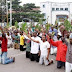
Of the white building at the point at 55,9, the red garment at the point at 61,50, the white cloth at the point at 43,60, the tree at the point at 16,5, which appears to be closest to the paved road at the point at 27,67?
the white cloth at the point at 43,60

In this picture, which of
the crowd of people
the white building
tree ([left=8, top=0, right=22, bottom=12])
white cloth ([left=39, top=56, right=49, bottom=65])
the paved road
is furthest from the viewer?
the white building

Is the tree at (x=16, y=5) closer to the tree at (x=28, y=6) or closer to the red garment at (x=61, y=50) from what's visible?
the tree at (x=28, y=6)

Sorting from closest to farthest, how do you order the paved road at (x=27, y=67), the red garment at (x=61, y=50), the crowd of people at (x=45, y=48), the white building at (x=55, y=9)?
the crowd of people at (x=45, y=48)
the red garment at (x=61, y=50)
the paved road at (x=27, y=67)
the white building at (x=55, y=9)

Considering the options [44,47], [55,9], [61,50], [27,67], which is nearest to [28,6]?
[55,9]

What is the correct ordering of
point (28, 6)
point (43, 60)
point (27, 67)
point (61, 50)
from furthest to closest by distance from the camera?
point (28, 6)
point (43, 60)
point (27, 67)
point (61, 50)

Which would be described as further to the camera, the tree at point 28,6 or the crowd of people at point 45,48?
the tree at point 28,6

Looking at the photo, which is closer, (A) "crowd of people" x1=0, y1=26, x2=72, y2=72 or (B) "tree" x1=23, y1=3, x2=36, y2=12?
(A) "crowd of people" x1=0, y1=26, x2=72, y2=72

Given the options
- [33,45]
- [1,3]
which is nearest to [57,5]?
[1,3]

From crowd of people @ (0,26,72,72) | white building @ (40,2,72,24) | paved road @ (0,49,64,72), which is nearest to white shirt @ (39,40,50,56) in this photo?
crowd of people @ (0,26,72,72)

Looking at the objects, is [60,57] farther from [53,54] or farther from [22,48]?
[22,48]

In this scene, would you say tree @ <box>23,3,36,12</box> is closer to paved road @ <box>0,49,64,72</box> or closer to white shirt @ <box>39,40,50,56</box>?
paved road @ <box>0,49,64,72</box>

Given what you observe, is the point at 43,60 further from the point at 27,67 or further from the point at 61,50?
the point at 61,50

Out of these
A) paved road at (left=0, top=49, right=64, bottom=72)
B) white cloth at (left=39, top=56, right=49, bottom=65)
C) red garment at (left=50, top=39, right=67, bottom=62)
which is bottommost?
paved road at (left=0, top=49, right=64, bottom=72)

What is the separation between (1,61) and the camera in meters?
8.20
